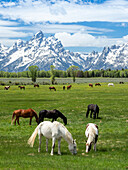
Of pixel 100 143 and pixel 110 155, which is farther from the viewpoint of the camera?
pixel 100 143

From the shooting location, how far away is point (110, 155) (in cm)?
1552

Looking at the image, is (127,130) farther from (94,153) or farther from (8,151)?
(8,151)

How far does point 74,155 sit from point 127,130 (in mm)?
10232

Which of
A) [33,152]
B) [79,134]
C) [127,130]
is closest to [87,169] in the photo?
[33,152]

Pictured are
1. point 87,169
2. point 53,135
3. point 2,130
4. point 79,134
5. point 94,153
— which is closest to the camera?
point 87,169

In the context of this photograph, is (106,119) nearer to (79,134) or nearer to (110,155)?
(79,134)

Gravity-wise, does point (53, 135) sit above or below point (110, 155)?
above

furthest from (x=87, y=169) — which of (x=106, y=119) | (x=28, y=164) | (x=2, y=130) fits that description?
(x=106, y=119)

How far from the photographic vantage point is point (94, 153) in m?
15.9

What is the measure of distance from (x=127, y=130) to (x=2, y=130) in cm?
1205

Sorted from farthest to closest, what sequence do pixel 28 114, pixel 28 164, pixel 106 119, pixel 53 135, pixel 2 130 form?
pixel 106 119, pixel 28 114, pixel 2 130, pixel 53 135, pixel 28 164

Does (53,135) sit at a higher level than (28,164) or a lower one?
higher

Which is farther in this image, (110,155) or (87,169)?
(110,155)

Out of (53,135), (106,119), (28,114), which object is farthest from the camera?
(106,119)
